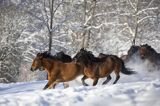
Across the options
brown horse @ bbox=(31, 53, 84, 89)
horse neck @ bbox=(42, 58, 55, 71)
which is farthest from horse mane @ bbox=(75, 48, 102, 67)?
horse neck @ bbox=(42, 58, 55, 71)

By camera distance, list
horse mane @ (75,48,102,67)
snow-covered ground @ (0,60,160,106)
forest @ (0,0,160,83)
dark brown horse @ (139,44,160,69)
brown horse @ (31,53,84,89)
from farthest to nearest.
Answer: forest @ (0,0,160,83), dark brown horse @ (139,44,160,69), horse mane @ (75,48,102,67), brown horse @ (31,53,84,89), snow-covered ground @ (0,60,160,106)

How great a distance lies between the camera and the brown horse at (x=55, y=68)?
14.2 metres

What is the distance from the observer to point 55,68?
14.2m

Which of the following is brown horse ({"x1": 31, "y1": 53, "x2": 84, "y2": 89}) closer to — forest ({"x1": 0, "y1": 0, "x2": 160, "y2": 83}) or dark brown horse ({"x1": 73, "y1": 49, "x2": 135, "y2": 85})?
dark brown horse ({"x1": 73, "y1": 49, "x2": 135, "y2": 85})

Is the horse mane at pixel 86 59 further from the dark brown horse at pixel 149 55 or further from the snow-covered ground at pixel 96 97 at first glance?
the dark brown horse at pixel 149 55

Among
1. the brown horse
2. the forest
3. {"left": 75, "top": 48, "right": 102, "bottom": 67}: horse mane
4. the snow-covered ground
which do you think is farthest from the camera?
the forest

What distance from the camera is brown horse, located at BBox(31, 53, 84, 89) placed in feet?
46.5

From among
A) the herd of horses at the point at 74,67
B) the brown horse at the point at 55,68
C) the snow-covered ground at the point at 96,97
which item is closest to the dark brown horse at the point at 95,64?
the herd of horses at the point at 74,67

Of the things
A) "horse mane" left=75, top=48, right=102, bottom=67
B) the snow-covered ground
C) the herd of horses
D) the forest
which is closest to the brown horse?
the herd of horses

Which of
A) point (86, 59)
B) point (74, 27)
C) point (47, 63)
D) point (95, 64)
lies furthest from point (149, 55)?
point (74, 27)

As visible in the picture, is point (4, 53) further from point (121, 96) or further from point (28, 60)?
point (121, 96)

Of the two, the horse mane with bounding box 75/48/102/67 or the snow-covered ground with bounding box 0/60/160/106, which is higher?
the horse mane with bounding box 75/48/102/67

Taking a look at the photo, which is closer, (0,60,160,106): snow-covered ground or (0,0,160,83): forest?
(0,60,160,106): snow-covered ground

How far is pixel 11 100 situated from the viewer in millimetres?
10742
